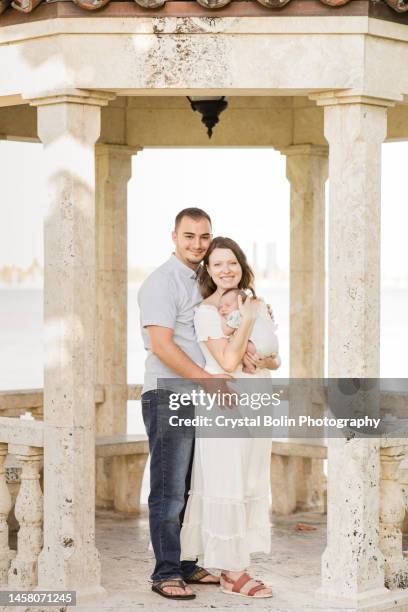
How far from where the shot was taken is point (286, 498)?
873cm

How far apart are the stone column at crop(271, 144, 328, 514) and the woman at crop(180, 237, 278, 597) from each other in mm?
3079

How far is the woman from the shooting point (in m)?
5.84

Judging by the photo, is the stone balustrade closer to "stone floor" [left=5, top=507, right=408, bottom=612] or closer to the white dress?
"stone floor" [left=5, top=507, right=408, bottom=612]

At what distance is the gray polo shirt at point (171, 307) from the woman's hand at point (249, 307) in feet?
0.93

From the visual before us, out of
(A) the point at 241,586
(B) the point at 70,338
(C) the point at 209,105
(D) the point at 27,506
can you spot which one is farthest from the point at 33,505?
(C) the point at 209,105

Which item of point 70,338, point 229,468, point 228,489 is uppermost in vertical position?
point 70,338

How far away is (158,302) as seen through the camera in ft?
19.2

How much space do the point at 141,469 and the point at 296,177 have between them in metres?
2.55

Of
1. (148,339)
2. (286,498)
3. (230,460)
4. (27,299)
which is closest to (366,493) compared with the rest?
(230,460)

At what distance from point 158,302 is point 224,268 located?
370mm

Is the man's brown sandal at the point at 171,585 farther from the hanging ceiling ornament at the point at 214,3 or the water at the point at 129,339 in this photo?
the water at the point at 129,339

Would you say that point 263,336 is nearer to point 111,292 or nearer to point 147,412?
point 147,412

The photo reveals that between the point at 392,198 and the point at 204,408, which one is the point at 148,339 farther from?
the point at 392,198

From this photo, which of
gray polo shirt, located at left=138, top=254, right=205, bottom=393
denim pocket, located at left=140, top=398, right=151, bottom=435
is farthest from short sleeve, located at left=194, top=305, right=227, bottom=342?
denim pocket, located at left=140, top=398, right=151, bottom=435
